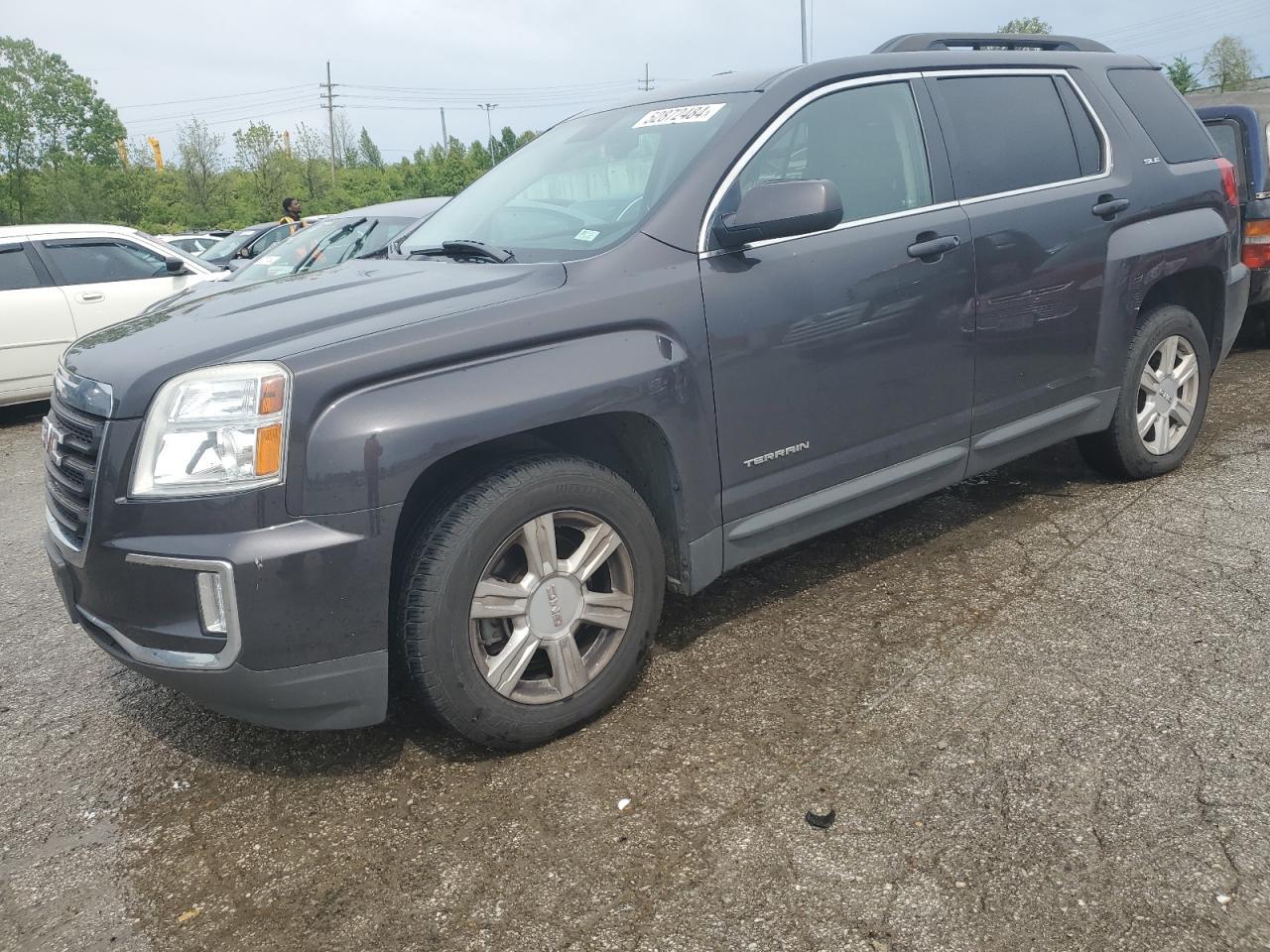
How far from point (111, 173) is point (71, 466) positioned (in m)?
63.6

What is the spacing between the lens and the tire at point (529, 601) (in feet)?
8.56

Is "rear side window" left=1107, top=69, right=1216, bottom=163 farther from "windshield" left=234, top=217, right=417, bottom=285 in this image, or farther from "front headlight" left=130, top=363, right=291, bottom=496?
"windshield" left=234, top=217, right=417, bottom=285

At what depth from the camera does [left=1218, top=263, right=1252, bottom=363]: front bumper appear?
4832 mm

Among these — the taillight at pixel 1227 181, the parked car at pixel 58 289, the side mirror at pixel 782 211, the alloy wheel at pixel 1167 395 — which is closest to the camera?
the side mirror at pixel 782 211

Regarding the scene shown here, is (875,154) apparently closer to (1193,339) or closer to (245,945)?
(1193,339)

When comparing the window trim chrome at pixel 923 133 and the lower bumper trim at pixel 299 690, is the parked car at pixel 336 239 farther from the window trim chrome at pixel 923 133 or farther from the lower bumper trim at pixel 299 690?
the lower bumper trim at pixel 299 690

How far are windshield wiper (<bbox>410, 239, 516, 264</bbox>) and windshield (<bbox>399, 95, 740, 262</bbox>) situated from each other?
0.04 m

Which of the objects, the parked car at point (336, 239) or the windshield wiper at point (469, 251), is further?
the parked car at point (336, 239)

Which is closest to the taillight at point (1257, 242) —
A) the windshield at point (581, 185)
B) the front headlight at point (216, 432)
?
the windshield at point (581, 185)

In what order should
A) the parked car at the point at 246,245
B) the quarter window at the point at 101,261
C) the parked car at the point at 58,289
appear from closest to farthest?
1. the parked car at the point at 58,289
2. the quarter window at the point at 101,261
3. the parked car at the point at 246,245

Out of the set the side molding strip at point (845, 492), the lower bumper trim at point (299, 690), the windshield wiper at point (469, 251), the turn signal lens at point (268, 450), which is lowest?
the lower bumper trim at point (299, 690)

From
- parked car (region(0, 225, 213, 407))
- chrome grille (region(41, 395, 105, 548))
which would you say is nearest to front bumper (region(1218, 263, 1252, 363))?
chrome grille (region(41, 395, 105, 548))

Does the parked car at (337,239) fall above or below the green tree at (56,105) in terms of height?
below

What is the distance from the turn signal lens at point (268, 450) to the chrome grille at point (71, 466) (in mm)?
459
